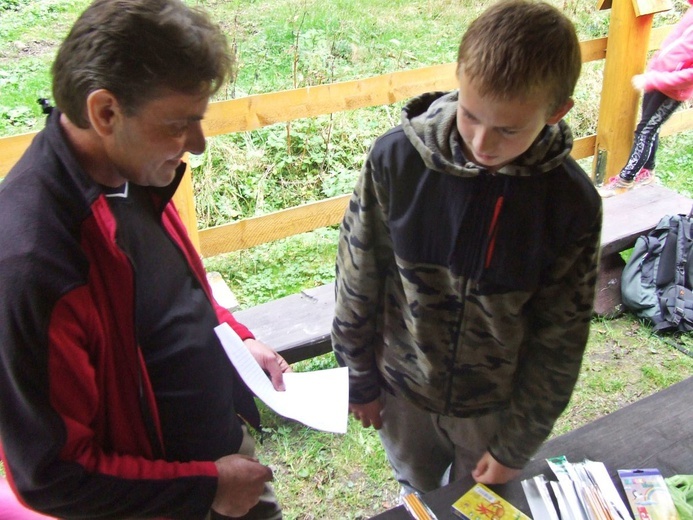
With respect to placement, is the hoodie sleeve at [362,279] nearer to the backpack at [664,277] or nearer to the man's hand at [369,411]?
the man's hand at [369,411]

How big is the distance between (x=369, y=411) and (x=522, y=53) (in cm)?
102

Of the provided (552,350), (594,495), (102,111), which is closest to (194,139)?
(102,111)

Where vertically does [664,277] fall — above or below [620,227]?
below

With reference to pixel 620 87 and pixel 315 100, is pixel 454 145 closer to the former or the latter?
pixel 315 100

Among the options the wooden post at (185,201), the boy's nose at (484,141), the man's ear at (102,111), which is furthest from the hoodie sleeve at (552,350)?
the wooden post at (185,201)

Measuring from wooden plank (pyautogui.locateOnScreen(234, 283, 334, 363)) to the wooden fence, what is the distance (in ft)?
1.93

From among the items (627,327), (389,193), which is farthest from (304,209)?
(389,193)

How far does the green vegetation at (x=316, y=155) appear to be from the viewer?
104 inches

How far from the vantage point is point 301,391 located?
1.50m

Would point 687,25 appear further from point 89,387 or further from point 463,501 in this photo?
point 89,387

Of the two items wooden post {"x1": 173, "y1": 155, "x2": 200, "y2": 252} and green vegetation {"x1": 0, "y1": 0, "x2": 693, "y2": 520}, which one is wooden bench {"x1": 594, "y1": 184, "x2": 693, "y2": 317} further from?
wooden post {"x1": 173, "y1": 155, "x2": 200, "y2": 252}

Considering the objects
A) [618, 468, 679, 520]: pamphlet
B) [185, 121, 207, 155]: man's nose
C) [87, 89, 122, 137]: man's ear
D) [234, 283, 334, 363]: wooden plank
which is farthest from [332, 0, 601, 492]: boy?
[234, 283, 334, 363]: wooden plank

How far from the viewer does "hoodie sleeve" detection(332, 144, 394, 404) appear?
4.62 ft

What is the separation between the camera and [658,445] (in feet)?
5.20
